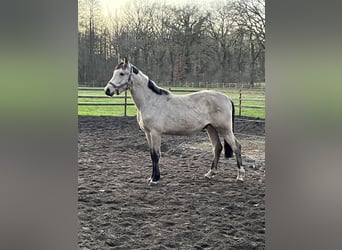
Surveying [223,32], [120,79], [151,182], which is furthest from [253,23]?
[151,182]

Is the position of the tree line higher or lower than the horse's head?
higher

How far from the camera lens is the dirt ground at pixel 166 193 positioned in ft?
5.58

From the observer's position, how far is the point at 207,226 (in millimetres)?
1744

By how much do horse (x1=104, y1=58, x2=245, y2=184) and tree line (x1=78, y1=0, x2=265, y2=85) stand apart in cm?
6

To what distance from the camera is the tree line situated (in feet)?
5.84

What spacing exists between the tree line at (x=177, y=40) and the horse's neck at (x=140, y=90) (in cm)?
5

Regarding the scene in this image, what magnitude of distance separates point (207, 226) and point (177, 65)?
31.5 inches

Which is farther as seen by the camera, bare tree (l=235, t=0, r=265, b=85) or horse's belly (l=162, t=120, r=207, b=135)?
horse's belly (l=162, t=120, r=207, b=135)

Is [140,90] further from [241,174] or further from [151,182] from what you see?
[241,174]

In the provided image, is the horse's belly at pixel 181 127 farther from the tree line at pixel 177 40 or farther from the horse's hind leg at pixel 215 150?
the tree line at pixel 177 40

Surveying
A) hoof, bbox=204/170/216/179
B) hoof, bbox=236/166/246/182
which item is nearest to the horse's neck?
hoof, bbox=204/170/216/179

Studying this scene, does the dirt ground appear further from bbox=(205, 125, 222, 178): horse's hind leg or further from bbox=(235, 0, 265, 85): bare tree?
bbox=(235, 0, 265, 85): bare tree
